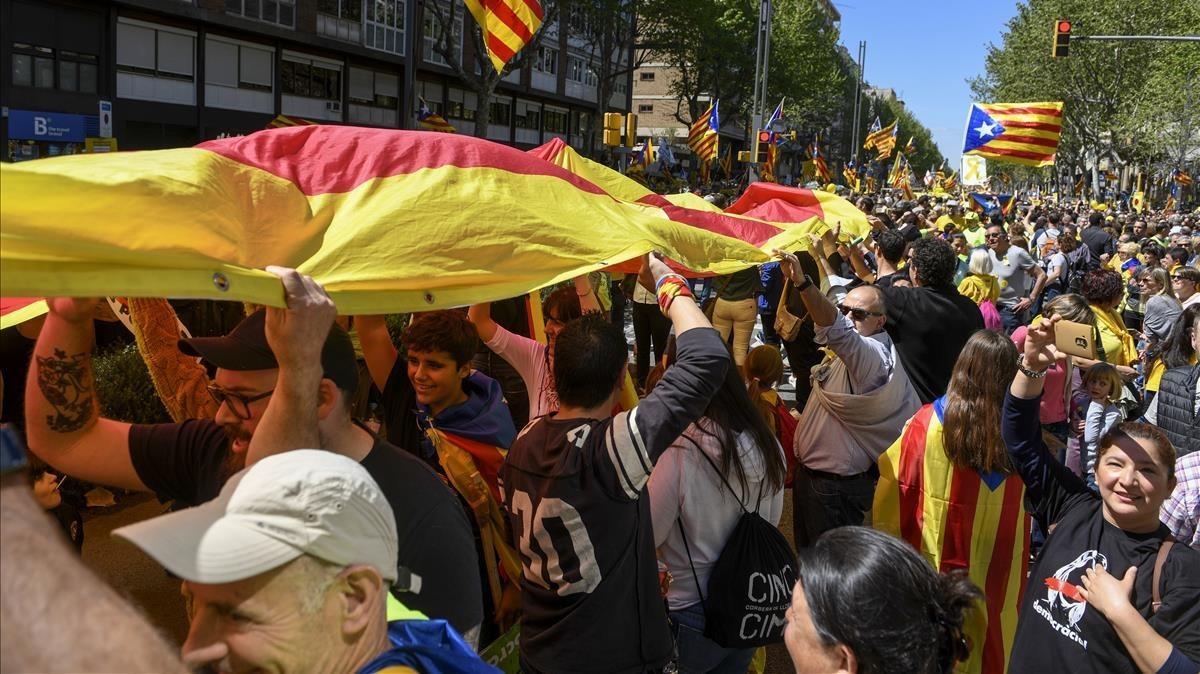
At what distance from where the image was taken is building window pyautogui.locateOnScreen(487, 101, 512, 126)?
47438 millimetres

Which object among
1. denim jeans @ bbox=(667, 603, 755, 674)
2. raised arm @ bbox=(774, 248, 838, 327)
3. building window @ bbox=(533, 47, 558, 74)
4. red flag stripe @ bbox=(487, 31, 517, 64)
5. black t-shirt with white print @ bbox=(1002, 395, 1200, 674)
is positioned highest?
building window @ bbox=(533, 47, 558, 74)

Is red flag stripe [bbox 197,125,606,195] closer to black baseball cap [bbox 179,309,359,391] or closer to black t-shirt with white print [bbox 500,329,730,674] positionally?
black baseball cap [bbox 179,309,359,391]

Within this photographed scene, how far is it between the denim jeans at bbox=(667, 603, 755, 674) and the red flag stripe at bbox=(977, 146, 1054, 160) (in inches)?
383

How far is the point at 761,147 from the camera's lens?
2677 cm

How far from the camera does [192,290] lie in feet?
6.11

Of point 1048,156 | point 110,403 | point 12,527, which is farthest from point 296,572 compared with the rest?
point 1048,156

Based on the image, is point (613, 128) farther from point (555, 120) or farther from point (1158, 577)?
point (555, 120)

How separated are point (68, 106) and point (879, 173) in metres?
93.0

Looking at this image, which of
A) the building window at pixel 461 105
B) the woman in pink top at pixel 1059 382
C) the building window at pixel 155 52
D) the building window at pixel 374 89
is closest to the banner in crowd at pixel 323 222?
the woman in pink top at pixel 1059 382

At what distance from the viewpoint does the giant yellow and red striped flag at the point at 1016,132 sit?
11.4m

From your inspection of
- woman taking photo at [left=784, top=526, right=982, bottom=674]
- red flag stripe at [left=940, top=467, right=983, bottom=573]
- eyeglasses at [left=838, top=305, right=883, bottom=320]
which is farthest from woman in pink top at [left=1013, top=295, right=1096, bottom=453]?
woman taking photo at [left=784, top=526, right=982, bottom=674]

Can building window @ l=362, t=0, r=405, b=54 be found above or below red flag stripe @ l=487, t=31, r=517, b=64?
above

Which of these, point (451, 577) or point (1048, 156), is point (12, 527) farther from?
point (1048, 156)

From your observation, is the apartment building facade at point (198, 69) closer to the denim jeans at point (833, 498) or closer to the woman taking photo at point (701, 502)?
the denim jeans at point (833, 498)
